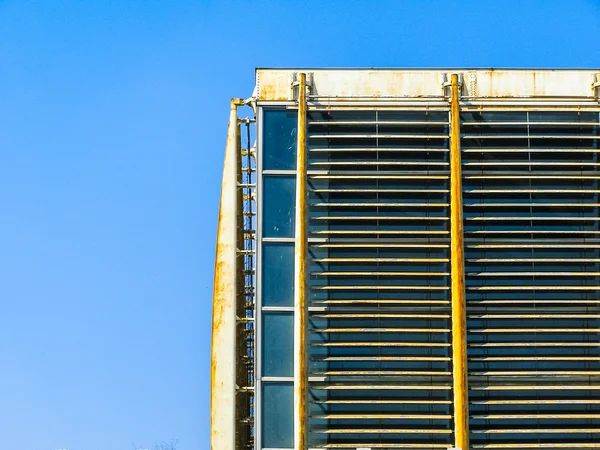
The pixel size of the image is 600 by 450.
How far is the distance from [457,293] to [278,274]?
7.45m

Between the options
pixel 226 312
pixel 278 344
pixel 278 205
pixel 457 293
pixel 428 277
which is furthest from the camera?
pixel 226 312

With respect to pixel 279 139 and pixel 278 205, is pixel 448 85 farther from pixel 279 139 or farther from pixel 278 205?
pixel 278 205

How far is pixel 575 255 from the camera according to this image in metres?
57.0

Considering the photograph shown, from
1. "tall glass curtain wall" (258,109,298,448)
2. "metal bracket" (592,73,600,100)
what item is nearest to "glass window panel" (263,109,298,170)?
"tall glass curtain wall" (258,109,298,448)

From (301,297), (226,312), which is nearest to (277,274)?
(301,297)

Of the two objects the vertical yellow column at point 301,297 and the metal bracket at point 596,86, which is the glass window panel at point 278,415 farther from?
the metal bracket at point 596,86

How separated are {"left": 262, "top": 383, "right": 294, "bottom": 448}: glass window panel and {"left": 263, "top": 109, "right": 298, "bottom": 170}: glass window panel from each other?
9.29 metres

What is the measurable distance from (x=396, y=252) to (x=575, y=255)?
747cm

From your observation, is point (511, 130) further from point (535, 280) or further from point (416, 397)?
point (416, 397)

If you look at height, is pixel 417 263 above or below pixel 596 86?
below

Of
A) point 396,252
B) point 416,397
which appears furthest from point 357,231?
point 416,397

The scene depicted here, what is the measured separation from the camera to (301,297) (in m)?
55.6

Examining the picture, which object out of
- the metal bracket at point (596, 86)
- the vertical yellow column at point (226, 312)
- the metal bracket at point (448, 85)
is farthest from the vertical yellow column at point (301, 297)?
the metal bracket at point (596, 86)

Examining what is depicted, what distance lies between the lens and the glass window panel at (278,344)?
56.1 metres
